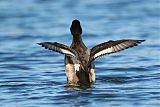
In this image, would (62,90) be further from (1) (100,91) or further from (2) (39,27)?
(2) (39,27)

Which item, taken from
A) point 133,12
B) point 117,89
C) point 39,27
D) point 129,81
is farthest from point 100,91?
point 133,12

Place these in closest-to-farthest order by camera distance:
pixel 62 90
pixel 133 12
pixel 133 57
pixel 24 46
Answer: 1. pixel 62 90
2. pixel 133 57
3. pixel 24 46
4. pixel 133 12

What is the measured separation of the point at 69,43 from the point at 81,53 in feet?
22.0

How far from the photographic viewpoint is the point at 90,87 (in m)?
14.5

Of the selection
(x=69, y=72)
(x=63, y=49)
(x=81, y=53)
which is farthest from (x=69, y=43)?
(x=63, y=49)

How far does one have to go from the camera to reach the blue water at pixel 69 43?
13594 mm

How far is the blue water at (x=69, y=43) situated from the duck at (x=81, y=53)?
9.7 inches

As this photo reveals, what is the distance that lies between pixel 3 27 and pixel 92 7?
4.97 meters

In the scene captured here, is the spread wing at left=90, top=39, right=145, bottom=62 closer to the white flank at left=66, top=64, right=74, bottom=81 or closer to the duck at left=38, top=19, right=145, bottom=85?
the duck at left=38, top=19, right=145, bottom=85

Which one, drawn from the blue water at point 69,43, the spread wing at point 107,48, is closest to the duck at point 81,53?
the spread wing at point 107,48

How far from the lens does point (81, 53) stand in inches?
561

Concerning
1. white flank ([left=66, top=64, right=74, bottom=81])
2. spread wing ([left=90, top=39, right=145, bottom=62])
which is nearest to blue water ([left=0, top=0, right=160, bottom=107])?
white flank ([left=66, top=64, right=74, bottom=81])

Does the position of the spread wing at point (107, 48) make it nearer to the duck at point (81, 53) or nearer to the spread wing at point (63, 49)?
the duck at point (81, 53)

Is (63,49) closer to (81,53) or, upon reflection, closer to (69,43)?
(81,53)
